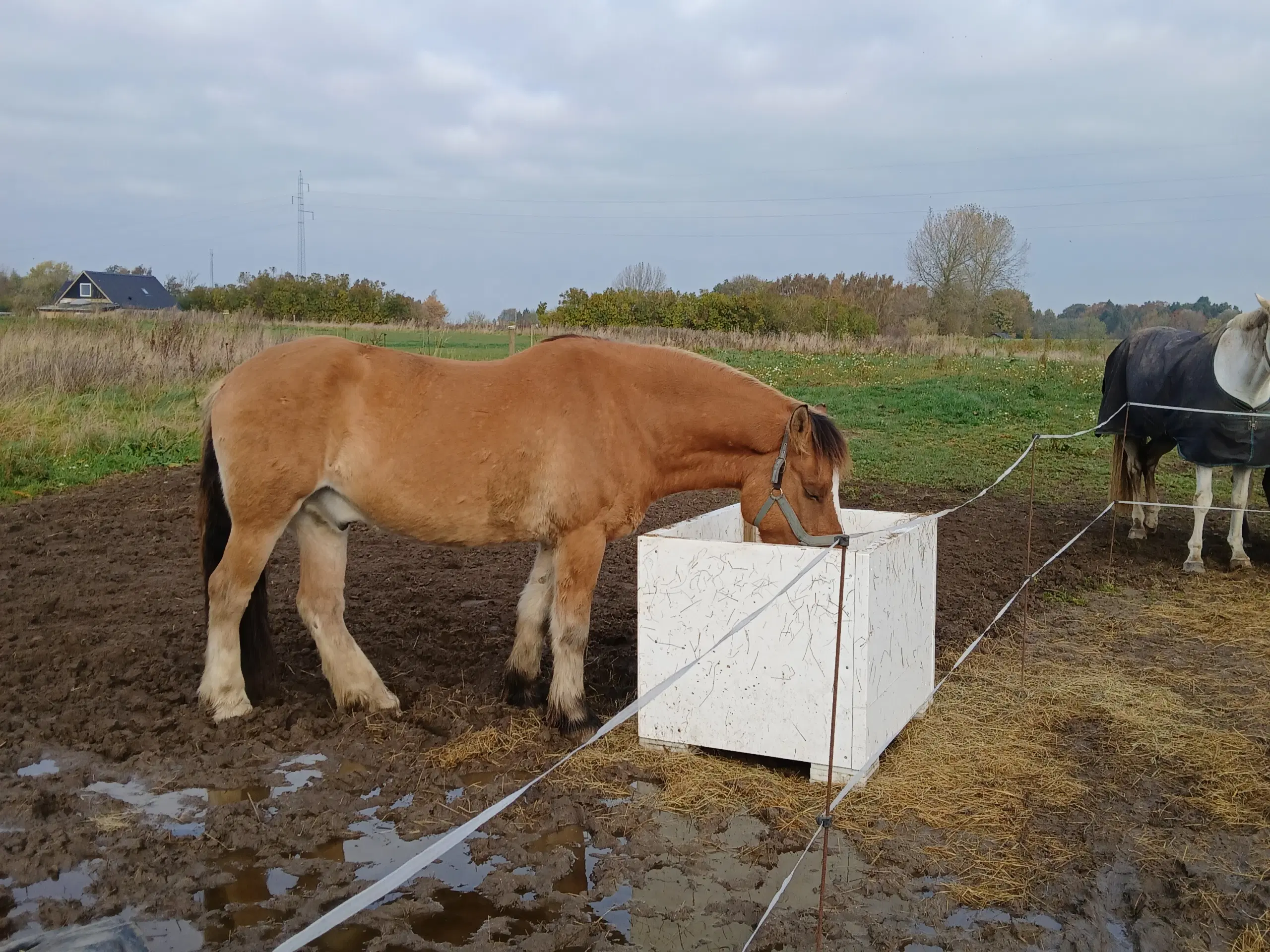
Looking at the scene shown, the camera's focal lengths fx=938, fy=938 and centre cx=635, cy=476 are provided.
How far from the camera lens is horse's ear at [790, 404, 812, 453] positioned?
4777 millimetres

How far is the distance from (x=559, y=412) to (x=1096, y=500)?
846 centimetres

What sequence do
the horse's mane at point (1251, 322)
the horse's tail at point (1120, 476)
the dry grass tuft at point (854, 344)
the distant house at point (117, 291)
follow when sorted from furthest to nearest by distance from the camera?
the distant house at point (117, 291) → the dry grass tuft at point (854, 344) → the horse's tail at point (1120, 476) → the horse's mane at point (1251, 322)

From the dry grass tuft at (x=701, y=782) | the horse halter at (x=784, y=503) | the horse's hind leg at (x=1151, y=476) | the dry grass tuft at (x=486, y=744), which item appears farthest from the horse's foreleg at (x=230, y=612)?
the horse's hind leg at (x=1151, y=476)

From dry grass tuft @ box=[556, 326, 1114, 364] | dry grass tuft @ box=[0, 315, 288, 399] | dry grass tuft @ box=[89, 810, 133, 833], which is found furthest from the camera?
dry grass tuft @ box=[556, 326, 1114, 364]

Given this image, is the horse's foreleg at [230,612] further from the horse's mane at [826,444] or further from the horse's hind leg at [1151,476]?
the horse's hind leg at [1151,476]

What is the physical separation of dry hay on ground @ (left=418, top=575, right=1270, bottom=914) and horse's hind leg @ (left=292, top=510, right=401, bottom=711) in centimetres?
68

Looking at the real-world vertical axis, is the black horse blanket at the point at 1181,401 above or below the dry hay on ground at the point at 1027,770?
above

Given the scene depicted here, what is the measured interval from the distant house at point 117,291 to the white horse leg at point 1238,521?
4944 centimetres

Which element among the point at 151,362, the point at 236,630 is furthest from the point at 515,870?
the point at 151,362

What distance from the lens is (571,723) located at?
15.8 feet

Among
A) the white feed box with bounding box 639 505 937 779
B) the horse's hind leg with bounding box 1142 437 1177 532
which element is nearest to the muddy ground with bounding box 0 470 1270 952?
the white feed box with bounding box 639 505 937 779

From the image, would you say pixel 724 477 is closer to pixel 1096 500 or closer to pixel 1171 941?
pixel 1171 941

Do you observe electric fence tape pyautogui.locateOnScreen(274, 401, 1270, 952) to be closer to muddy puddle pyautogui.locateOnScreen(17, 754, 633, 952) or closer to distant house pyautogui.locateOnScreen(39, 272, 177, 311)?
muddy puddle pyautogui.locateOnScreen(17, 754, 633, 952)

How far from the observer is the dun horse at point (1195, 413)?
25.9 ft
